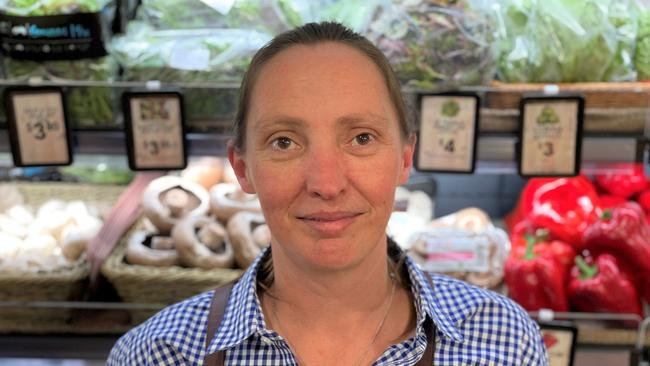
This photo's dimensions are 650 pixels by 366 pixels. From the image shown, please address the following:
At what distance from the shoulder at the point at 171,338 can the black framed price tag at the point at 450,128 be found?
651 mm

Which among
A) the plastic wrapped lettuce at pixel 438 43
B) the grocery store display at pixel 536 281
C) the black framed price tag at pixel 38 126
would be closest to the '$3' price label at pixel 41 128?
the black framed price tag at pixel 38 126

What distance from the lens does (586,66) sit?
1763 millimetres

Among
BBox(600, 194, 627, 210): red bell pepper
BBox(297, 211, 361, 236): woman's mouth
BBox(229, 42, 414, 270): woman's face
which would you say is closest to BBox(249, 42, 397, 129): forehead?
BBox(229, 42, 414, 270): woman's face

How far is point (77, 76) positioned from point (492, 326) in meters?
1.06

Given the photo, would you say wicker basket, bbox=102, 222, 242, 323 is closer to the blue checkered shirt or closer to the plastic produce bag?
the plastic produce bag

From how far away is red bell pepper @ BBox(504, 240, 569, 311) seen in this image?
1.94 m

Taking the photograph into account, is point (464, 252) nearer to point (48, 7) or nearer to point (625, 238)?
point (625, 238)

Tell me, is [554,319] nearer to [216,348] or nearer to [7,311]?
[216,348]

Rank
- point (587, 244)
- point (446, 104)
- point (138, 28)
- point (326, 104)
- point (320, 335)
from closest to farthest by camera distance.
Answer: point (326, 104) < point (320, 335) < point (446, 104) < point (138, 28) < point (587, 244)

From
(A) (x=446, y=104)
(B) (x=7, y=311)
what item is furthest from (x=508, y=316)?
(B) (x=7, y=311)

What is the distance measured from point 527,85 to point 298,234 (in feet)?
2.81

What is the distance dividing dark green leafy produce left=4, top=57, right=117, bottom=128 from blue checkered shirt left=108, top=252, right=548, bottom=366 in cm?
64

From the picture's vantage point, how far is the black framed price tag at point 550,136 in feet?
5.50

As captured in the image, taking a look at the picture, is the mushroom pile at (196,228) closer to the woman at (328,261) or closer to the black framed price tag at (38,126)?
the black framed price tag at (38,126)
